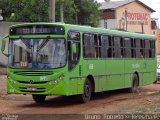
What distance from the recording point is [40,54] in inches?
686

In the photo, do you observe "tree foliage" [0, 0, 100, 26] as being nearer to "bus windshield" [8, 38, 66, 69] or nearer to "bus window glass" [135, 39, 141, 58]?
"bus window glass" [135, 39, 141, 58]

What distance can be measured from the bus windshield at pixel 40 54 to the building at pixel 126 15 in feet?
201

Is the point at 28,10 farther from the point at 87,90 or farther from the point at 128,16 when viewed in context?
the point at 128,16

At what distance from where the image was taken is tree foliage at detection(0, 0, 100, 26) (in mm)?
46731

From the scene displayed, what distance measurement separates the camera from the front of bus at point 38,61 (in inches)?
676

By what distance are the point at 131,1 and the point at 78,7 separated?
1282 inches

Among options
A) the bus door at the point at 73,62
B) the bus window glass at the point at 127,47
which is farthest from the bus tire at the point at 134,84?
the bus door at the point at 73,62

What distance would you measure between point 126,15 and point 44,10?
127 ft

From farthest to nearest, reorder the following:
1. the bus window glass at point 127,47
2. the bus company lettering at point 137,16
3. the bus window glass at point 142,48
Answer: the bus company lettering at point 137,16 < the bus window glass at point 142,48 < the bus window glass at point 127,47

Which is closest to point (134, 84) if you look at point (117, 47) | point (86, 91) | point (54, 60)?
point (117, 47)

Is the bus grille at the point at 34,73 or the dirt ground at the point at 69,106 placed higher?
the bus grille at the point at 34,73

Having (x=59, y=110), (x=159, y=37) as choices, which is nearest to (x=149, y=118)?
(x=59, y=110)

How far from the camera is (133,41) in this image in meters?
24.3

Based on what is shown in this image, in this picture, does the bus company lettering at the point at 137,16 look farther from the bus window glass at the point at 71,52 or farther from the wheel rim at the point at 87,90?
the bus window glass at the point at 71,52
